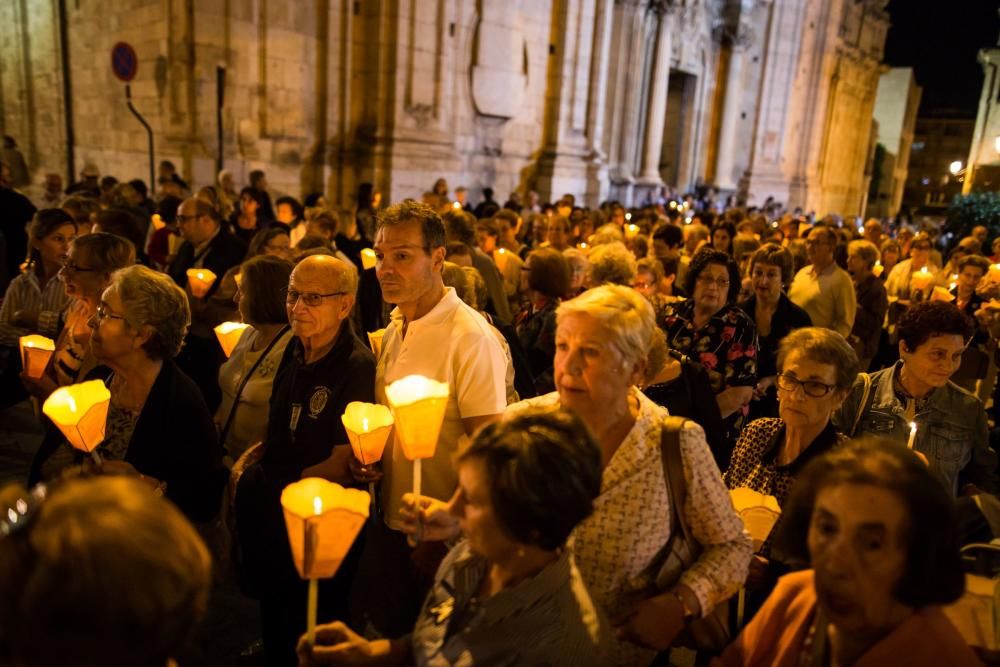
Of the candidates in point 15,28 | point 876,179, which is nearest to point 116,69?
point 15,28

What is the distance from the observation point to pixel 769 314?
432 cm

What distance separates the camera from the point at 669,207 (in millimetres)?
15695

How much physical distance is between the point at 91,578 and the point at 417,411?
93 cm

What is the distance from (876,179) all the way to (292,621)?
180 feet

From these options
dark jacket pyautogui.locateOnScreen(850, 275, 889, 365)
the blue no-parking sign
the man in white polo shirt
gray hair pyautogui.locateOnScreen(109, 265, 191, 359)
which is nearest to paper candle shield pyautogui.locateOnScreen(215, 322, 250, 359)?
gray hair pyautogui.locateOnScreen(109, 265, 191, 359)

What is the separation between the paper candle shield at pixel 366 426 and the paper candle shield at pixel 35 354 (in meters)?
1.54

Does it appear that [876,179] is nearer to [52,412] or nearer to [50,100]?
[50,100]

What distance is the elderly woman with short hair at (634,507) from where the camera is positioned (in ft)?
5.56

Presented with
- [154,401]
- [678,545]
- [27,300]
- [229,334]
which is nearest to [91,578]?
[678,545]

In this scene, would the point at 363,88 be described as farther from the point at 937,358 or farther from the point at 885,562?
the point at 885,562

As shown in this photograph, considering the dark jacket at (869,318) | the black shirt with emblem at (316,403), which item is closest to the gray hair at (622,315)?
the black shirt with emblem at (316,403)

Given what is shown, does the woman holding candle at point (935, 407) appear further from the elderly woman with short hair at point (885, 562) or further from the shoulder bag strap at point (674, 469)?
the elderly woman with short hair at point (885, 562)

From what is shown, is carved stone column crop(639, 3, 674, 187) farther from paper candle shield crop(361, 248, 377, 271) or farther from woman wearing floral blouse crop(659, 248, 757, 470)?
woman wearing floral blouse crop(659, 248, 757, 470)

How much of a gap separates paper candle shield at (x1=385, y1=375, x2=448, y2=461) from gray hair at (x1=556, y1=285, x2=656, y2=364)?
1.38 feet
